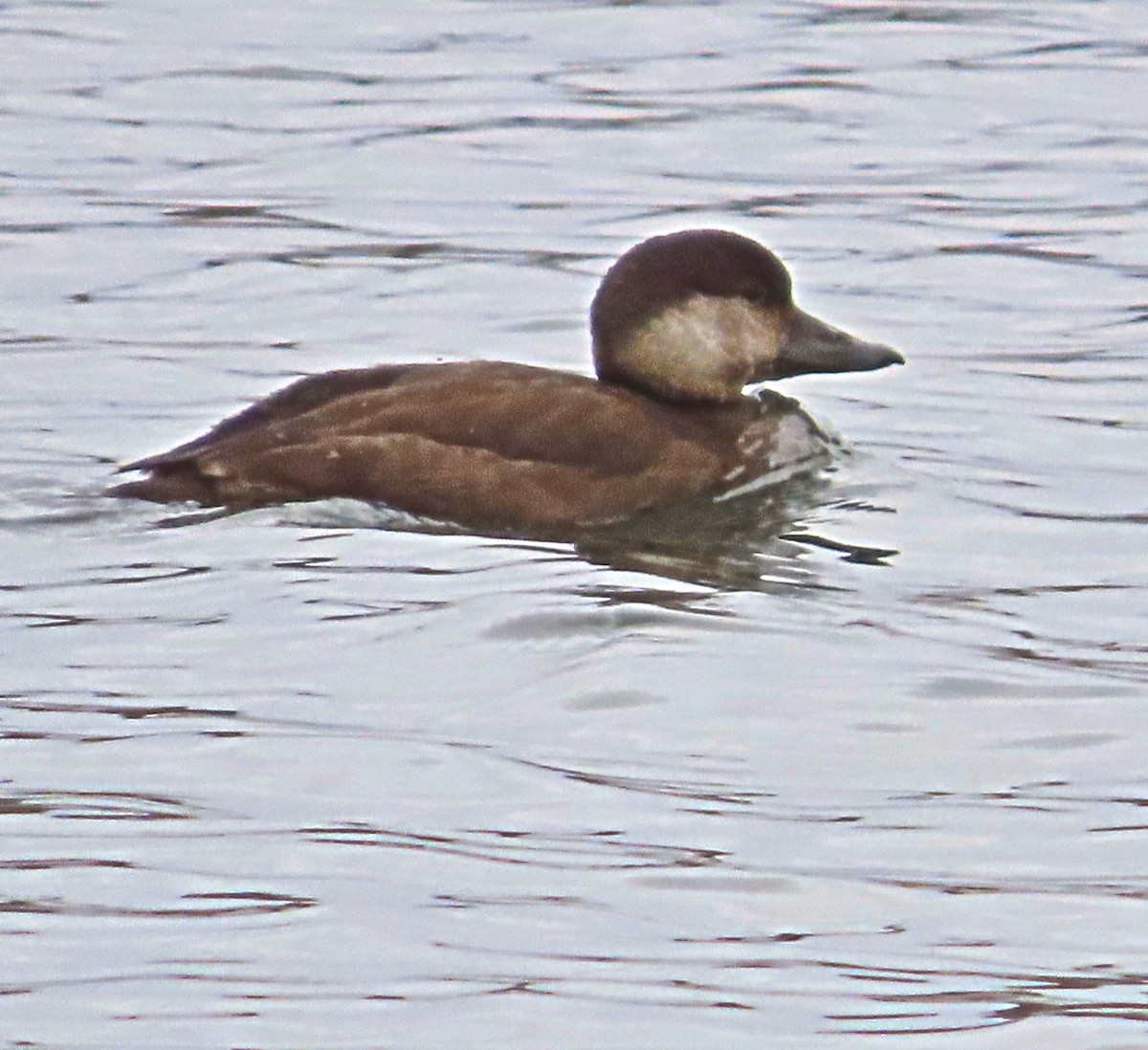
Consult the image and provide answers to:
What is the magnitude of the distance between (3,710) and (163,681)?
0.38 metres

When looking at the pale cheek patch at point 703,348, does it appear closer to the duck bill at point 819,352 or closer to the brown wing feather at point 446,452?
the duck bill at point 819,352

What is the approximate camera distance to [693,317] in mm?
8023

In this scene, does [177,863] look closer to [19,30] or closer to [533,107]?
[533,107]

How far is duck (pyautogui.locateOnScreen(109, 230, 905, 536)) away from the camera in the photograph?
7.43 meters

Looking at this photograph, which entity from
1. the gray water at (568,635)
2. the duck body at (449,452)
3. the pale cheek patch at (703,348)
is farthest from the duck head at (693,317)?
the gray water at (568,635)

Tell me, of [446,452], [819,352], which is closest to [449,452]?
[446,452]

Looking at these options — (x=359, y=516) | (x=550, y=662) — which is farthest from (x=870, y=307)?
(x=550, y=662)

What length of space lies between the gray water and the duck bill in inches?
12.5

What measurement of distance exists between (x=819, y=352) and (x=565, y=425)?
3.42 feet

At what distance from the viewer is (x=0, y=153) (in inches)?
529

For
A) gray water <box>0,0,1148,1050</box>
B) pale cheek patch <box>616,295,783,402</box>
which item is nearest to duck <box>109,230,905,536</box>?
pale cheek patch <box>616,295,783,402</box>

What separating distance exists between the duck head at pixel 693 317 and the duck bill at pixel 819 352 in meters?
0.01

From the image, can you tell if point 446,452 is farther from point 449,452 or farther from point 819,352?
point 819,352

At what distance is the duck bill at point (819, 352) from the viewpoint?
827 centimetres
